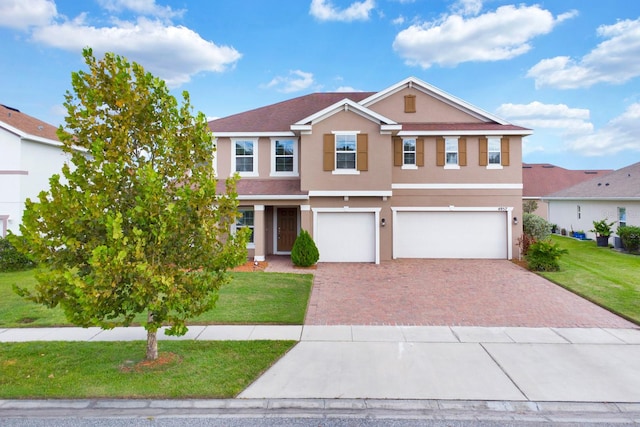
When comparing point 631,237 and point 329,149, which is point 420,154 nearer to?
point 329,149

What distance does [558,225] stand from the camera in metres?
28.5

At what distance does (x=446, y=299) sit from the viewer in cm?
1086

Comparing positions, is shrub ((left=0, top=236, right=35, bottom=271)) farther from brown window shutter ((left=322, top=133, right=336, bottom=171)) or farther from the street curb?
brown window shutter ((left=322, top=133, right=336, bottom=171))

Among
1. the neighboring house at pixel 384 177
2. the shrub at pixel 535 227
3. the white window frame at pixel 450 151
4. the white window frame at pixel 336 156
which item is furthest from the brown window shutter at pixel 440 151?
the shrub at pixel 535 227

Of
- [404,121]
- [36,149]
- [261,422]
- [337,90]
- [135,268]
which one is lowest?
[261,422]

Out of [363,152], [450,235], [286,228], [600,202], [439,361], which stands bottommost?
[439,361]

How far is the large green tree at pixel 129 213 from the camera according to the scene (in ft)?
17.3

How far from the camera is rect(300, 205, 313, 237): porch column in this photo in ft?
54.5

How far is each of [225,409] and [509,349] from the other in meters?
5.39

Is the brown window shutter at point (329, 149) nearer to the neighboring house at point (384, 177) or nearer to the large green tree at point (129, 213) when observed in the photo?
the neighboring house at point (384, 177)

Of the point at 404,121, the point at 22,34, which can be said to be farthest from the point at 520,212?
the point at 22,34

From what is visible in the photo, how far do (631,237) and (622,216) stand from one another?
3.32 m

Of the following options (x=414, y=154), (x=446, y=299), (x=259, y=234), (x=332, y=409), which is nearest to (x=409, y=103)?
(x=414, y=154)

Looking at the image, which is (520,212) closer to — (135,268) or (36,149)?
(135,268)
